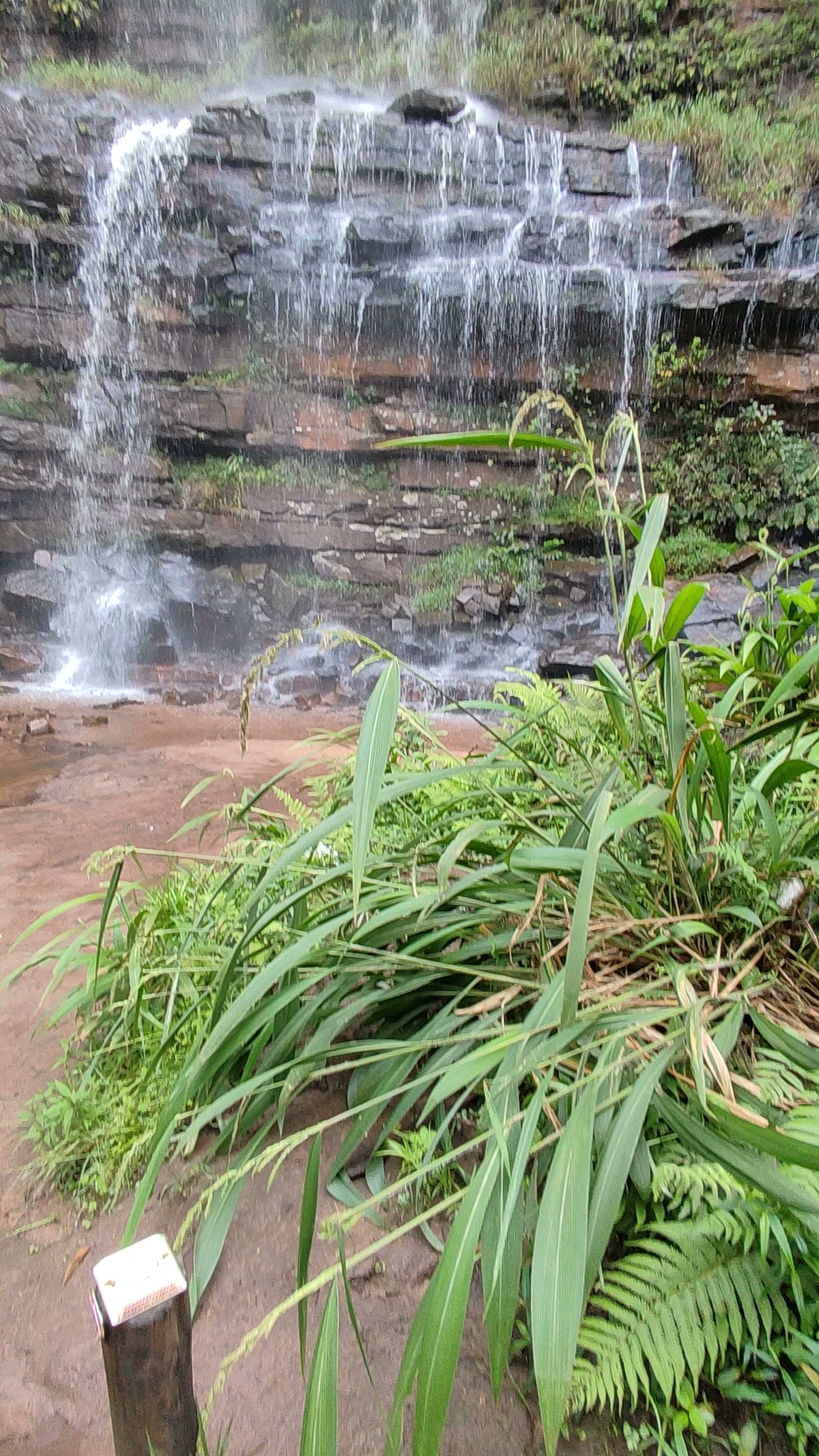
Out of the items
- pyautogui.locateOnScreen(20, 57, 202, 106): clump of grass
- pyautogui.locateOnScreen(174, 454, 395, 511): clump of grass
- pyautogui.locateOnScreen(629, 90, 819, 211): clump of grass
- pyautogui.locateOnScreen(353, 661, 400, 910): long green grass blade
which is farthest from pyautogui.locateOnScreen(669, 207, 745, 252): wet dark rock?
pyautogui.locateOnScreen(353, 661, 400, 910): long green grass blade

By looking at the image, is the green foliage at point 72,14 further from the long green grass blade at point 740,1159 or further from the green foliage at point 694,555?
the long green grass blade at point 740,1159

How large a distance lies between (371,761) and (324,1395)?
0.73 meters

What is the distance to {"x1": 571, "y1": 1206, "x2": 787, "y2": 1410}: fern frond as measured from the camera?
0.95 meters

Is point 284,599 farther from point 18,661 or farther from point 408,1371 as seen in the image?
point 408,1371

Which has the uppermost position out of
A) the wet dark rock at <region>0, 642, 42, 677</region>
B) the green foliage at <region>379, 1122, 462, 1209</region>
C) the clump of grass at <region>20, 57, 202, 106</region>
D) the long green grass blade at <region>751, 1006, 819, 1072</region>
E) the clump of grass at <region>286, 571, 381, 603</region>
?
the clump of grass at <region>20, 57, 202, 106</region>

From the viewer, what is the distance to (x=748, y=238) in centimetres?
816

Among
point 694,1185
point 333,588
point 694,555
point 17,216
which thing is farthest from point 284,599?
point 694,1185

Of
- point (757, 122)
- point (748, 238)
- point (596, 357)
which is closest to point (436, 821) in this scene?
point (596, 357)

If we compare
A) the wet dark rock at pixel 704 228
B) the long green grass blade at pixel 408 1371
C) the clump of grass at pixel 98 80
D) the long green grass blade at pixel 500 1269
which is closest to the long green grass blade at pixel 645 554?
the long green grass blade at pixel 500 1269

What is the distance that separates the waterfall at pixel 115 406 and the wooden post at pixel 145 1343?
8346mm

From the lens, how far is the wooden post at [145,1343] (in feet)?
2.68

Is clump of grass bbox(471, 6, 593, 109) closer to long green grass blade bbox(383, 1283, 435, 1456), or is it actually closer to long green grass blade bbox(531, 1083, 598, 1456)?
long green grass blade bbox(531, 1083, 598, 1456)

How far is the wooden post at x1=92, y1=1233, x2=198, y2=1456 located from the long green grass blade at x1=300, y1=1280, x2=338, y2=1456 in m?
0.16

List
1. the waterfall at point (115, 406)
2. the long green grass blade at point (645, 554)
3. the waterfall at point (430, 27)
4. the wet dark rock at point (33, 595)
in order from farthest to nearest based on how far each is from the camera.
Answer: the waterfall at point (430, 27)
the wet dark rock at point (33, 595)
the waterfall at point (115, 406)
the long green grass blade at point (645, 554)
